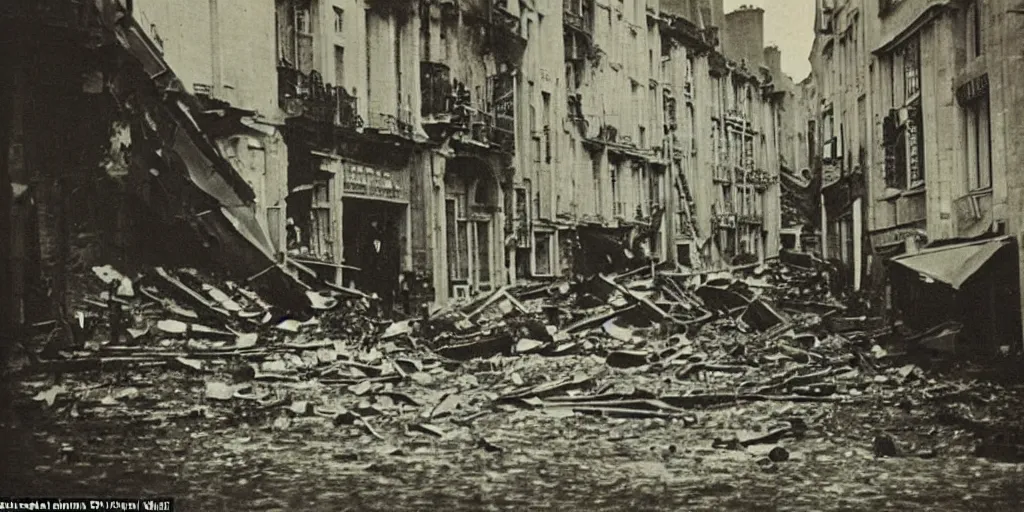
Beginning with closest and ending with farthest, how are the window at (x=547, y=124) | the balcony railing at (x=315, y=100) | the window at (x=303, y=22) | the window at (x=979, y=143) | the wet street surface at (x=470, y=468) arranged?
the wet street surface at (x=470, y=468), the window at (x=979, y=143), the balcony railing at (x=315, y=100), the window at (x=303, y=22), the window at (x=547, y=124)

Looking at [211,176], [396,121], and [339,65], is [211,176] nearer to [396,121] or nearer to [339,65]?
[339,65]

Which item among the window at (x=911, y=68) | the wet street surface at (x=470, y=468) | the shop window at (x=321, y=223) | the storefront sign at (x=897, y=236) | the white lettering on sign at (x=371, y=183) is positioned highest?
the window at (x=911, y=68)

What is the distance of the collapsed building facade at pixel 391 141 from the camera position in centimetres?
781

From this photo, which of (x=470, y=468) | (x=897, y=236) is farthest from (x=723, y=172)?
(x=470, y=468)

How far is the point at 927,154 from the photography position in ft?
28.9

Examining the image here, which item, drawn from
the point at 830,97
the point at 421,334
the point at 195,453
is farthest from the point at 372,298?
the point at 830,97

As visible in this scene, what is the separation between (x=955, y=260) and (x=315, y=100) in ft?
16.6

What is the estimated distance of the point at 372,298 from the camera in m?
9.07

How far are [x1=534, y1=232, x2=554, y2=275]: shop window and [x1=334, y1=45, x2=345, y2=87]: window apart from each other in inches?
97.1

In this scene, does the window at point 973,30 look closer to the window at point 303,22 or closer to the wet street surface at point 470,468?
the wet street surface at point 470,468

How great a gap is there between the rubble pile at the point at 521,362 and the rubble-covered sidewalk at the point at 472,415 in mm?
17

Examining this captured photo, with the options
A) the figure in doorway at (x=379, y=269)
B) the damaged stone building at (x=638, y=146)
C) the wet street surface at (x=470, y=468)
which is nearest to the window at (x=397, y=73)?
the figure in doorway at (x=379, y=269)

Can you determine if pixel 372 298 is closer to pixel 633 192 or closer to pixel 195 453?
→ pixel 195 453

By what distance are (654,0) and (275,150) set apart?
16.3 feet
